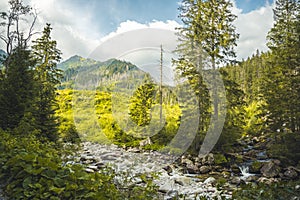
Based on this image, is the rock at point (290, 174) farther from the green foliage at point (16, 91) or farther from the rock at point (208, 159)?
the green foliage at point (16, 91)

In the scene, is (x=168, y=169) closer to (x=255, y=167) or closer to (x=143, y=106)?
(x=255, y=167)

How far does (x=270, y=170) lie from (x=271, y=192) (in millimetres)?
9203

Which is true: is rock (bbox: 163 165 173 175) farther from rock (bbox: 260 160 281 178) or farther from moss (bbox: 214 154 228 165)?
rock (bbox: 260 160 281 178)

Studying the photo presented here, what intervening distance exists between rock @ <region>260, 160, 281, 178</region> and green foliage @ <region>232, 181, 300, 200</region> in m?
8.72

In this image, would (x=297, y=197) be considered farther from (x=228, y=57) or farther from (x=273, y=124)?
(x=228, y=57)

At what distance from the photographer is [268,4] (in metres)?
16.8

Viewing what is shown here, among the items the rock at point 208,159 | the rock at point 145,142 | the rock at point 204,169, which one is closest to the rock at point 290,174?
the rock at point 204,169

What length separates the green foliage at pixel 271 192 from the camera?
7.64ft

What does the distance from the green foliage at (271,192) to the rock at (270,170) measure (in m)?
8.72

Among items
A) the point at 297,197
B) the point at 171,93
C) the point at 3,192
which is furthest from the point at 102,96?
the point at 297,197

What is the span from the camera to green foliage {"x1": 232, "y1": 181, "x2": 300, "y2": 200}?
2.33 meters

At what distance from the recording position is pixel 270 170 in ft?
34.8

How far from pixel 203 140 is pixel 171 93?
354 cm

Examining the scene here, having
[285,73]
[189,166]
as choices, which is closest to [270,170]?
[189,166]
